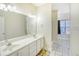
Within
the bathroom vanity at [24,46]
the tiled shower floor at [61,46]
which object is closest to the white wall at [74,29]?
the tiled shower floor at [61,46]

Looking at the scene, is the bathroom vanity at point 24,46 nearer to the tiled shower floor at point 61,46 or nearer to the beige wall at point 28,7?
the tiled shower floor at point 61,46

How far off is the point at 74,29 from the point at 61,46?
0.31 metres

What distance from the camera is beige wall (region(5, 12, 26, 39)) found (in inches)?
67.7

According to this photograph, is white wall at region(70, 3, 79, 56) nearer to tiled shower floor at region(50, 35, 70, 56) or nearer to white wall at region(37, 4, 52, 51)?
tiled shower floor at region(50, 35, 70, 56)

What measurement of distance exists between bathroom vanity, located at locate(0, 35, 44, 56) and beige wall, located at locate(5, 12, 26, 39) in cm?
9

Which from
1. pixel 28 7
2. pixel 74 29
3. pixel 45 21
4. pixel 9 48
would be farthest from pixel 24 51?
pixel 74 29

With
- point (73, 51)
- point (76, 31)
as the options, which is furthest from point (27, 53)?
point (76, 31)

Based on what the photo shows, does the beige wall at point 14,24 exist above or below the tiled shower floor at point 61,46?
above

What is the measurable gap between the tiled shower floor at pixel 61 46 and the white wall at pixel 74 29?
73 mm

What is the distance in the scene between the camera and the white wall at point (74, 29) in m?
1.63

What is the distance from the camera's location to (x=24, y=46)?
5.38ft

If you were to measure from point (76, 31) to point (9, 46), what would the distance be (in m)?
0.97

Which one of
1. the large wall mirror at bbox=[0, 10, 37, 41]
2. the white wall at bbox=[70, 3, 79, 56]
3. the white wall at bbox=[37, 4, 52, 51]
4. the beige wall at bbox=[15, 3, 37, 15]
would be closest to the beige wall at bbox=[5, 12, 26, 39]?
the large wall mirror at bbox=[0, 10, 37, 41]

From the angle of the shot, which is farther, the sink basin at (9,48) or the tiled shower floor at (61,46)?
the tiled shower floor at (61,46)
